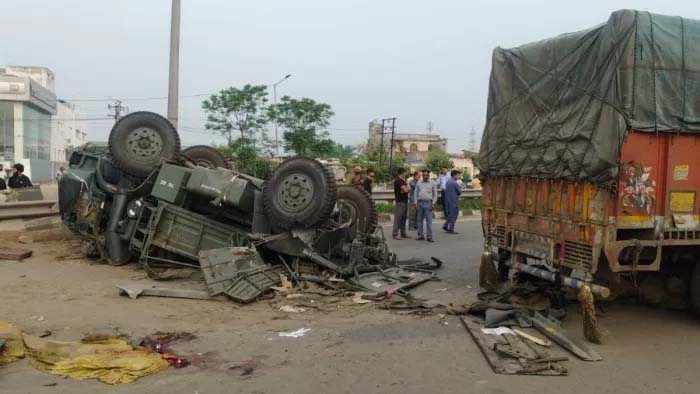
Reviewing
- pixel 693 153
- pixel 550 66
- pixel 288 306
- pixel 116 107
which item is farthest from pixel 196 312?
pixel 116 107

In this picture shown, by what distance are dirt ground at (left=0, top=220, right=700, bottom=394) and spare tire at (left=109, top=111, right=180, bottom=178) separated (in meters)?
1.80

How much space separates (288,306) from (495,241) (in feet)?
8.71

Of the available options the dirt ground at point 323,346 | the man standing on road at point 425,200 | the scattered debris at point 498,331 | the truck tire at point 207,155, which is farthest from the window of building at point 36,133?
the scattered debris at point 498,331

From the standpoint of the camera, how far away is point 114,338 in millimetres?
5266

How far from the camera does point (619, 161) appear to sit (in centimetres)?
526

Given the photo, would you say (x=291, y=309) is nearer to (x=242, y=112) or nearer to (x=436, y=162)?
(x=242, y=112)

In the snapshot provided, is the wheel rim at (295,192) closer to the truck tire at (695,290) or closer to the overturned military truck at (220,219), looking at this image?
the overturned military truck at (220,219)

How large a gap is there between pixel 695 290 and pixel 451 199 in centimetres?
812

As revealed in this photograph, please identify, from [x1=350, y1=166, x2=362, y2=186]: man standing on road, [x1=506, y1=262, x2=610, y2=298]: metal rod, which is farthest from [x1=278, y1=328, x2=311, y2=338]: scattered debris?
[x1=350, y1=166, x2=362, y2=186]: man standing on road

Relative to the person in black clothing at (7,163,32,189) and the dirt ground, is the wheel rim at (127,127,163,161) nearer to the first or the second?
the dirt ground

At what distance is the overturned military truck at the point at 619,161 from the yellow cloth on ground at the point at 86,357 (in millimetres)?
3910

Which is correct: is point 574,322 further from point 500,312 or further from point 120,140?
point 120,140

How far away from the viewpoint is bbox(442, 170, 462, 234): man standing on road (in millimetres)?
14008

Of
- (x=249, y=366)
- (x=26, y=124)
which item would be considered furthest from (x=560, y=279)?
(x=26, y=124)
